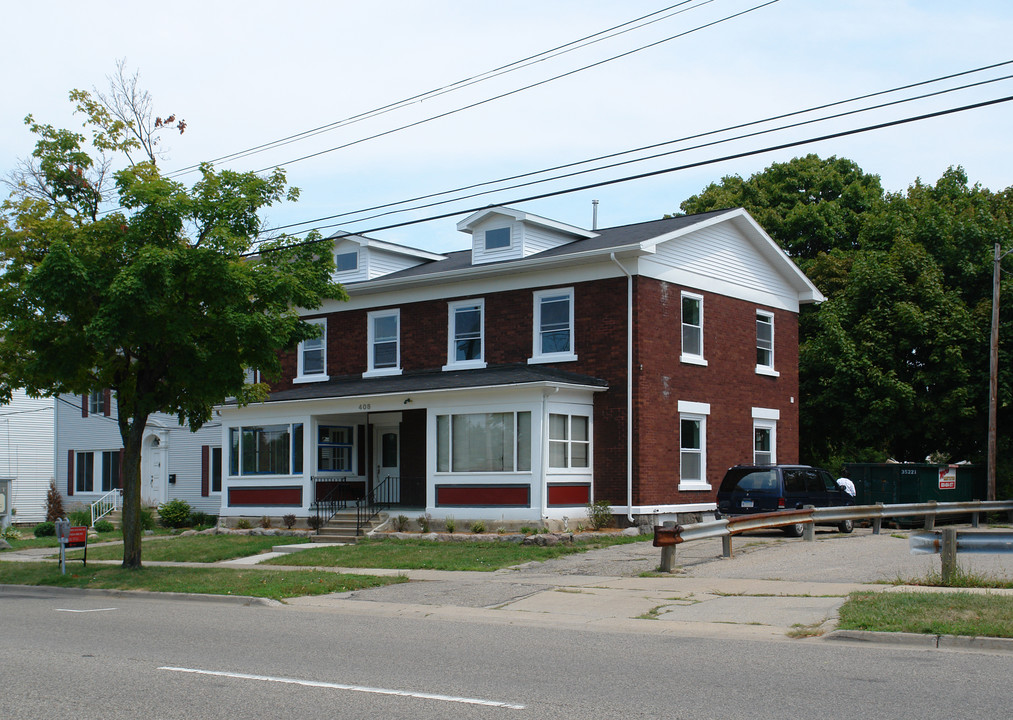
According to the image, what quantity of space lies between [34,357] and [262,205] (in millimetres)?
5091

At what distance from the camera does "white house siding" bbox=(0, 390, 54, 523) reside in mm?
43656

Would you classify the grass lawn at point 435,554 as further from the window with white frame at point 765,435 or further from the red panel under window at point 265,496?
the window with white frame at point 765,435

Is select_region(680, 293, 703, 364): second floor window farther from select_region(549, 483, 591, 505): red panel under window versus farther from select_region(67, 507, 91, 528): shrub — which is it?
select_region(67, 507, 91, 528): shrub

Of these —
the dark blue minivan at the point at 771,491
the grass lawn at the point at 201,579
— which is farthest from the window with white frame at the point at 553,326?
the grass lawn at the point at 201,579

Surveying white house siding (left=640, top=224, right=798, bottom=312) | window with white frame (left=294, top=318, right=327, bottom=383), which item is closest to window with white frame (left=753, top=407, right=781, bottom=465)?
white house siding (left=640, top=224, right=798, bottom=312)

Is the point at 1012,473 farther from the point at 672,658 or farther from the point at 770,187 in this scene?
the point at 672,658

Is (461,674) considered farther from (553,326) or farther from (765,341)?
(765,341)

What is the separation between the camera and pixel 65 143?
1947 cm

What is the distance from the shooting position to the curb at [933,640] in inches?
413

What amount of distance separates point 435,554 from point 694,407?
8593 millimetres

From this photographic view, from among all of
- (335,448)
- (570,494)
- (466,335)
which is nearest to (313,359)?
(335,448)

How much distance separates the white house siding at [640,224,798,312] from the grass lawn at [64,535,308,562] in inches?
444

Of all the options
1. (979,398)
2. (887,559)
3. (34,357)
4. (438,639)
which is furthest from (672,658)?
(979,398)

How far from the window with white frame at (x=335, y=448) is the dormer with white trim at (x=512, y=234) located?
20.0 ft
